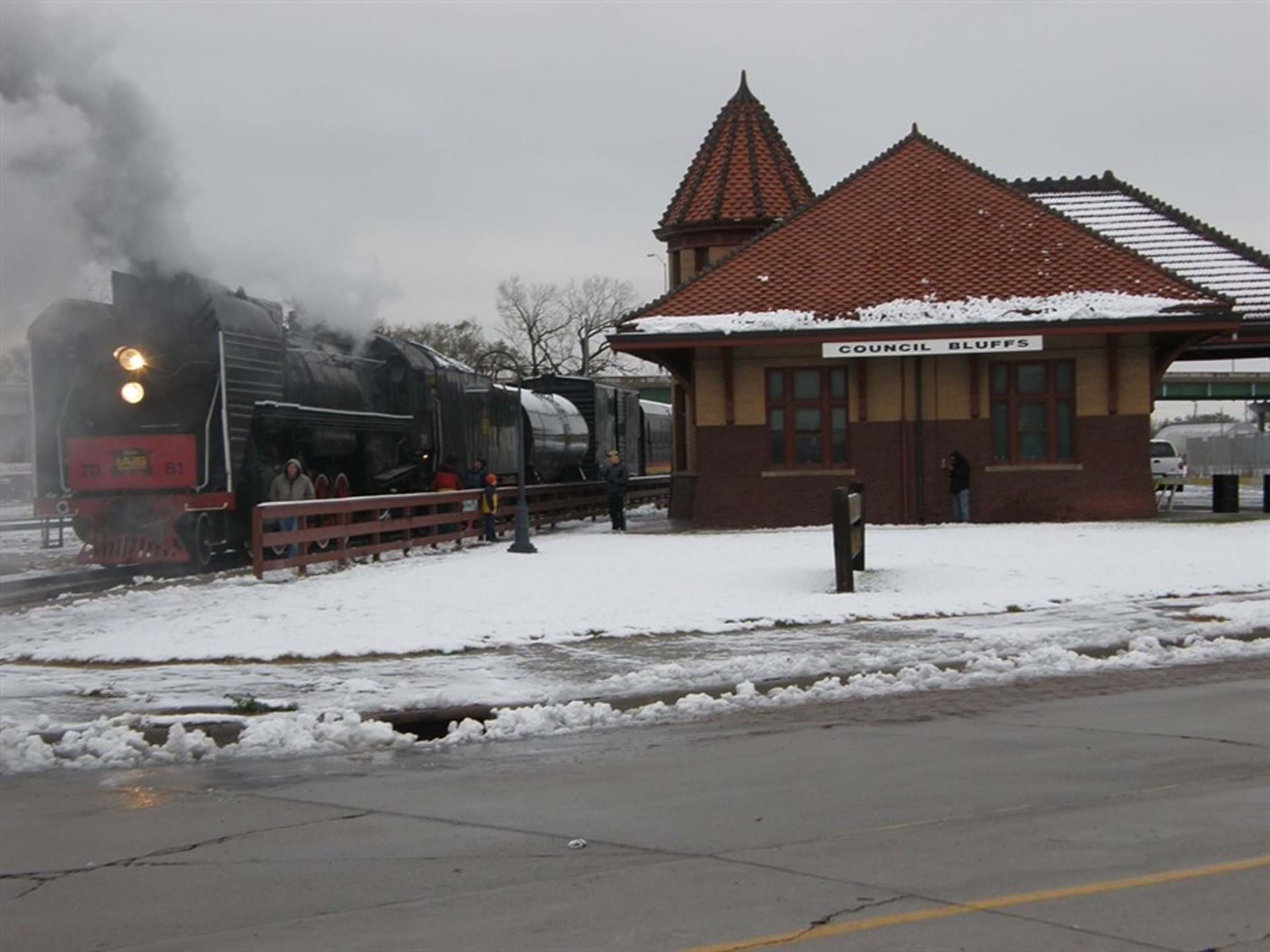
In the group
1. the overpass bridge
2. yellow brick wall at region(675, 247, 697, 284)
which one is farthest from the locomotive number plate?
the overpass bridge

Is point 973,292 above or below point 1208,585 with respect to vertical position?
above

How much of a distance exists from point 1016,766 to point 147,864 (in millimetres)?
4529

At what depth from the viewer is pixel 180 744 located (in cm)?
959

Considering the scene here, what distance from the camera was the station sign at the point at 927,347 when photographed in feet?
85.0

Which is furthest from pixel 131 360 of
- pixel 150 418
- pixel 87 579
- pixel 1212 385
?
pixel 1212 385

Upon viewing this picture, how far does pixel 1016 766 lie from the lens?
8.13 m

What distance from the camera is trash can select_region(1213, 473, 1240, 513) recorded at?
29.8 m

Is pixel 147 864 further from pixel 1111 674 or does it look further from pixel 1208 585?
pixel 1208 585

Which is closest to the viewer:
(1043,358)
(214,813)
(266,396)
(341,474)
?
(214,813)

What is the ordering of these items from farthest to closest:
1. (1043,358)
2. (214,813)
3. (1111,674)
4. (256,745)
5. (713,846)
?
(1043,358) → (1111,674) → (256,745) → (214,813) → (713,846)

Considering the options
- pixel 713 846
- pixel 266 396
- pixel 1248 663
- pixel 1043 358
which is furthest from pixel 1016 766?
pixel 1043 358

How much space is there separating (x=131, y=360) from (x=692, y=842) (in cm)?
1539

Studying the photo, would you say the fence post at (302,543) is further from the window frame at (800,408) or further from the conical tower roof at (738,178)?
the conical tower roof at (738,178)

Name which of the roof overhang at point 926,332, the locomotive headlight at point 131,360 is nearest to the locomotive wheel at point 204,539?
the locomotive headlight at point 131,360
